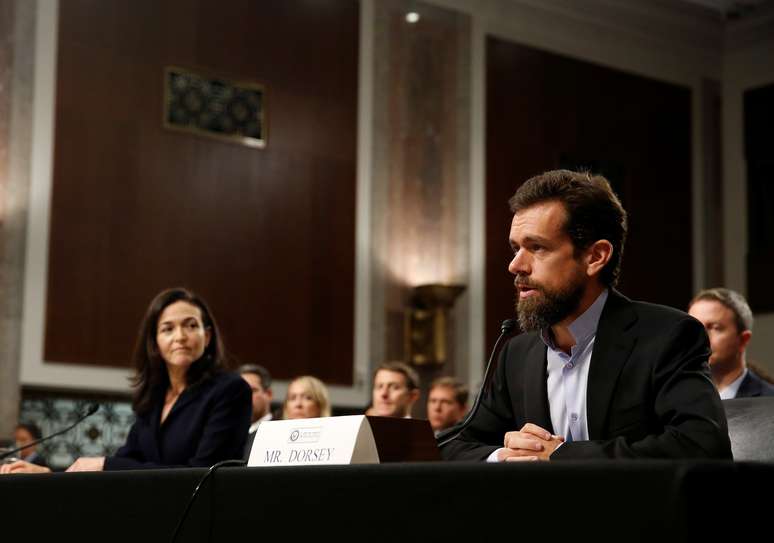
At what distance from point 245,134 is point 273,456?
7617mm

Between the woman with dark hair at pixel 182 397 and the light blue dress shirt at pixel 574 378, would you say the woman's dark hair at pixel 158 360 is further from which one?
the light blue dress shirt at pixel 574 378

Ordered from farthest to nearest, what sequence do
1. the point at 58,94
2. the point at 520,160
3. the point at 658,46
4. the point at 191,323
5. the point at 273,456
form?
1. the point at 658,46
2. the point at 520,160
3. the point at 58,94
4. the point at 191,323
5. the point at 273,456

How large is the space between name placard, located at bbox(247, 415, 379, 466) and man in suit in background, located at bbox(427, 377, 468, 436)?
4384 mm

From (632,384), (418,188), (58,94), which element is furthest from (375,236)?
(632,384)

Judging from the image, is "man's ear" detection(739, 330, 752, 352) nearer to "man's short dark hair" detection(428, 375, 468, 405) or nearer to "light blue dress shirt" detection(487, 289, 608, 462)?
"man's short dark hair" detection(428, 375, 468, 405)

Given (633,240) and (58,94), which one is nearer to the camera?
(58,94)

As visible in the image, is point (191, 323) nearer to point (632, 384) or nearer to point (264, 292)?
point (632, 384)

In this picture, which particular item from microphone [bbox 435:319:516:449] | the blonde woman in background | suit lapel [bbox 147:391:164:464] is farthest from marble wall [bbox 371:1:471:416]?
microphone [bbox 435:319:516:449]

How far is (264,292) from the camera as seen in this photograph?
976 centimetres

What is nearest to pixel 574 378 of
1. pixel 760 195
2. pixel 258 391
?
pixel 258 391

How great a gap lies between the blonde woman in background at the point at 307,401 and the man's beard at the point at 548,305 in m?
3.76

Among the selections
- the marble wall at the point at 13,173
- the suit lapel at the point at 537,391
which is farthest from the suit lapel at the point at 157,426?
the marble wall at the point at 13,173

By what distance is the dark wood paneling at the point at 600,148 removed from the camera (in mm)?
11195

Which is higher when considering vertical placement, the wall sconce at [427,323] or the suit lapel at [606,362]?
the wall sconce at [427,323]
